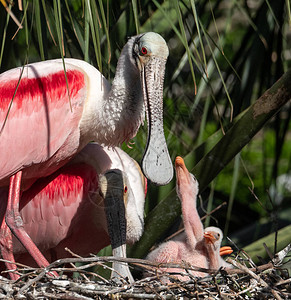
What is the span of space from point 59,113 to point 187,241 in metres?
1.09

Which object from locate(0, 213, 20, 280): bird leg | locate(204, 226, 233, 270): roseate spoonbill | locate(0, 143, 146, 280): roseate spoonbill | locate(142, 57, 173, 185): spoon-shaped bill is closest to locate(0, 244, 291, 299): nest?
locate(142, 57, 173, 185): spoon-shaped bill

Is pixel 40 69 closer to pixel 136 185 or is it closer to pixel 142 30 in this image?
pixel 142 30

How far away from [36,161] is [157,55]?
0.97 m

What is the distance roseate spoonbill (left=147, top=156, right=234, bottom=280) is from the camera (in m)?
4.59

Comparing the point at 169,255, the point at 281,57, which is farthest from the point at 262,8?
the point at 169,255

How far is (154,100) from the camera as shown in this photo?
14.5 feet

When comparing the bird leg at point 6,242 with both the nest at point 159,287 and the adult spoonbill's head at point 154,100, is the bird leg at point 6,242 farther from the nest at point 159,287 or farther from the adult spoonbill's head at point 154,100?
the nest at point 159,287

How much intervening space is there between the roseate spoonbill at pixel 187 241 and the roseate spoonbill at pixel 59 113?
0.43m

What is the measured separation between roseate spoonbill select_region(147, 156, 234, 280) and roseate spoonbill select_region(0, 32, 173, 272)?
43cm

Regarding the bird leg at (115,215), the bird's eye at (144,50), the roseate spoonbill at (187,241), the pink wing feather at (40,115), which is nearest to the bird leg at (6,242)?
the pink wing feather at (40,115)

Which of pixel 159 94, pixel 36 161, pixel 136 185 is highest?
pixel 159 94

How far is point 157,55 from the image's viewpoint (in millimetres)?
4461

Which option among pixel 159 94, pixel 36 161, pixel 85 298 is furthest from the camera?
pixel 36 161

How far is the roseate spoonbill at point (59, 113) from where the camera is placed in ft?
15.2
